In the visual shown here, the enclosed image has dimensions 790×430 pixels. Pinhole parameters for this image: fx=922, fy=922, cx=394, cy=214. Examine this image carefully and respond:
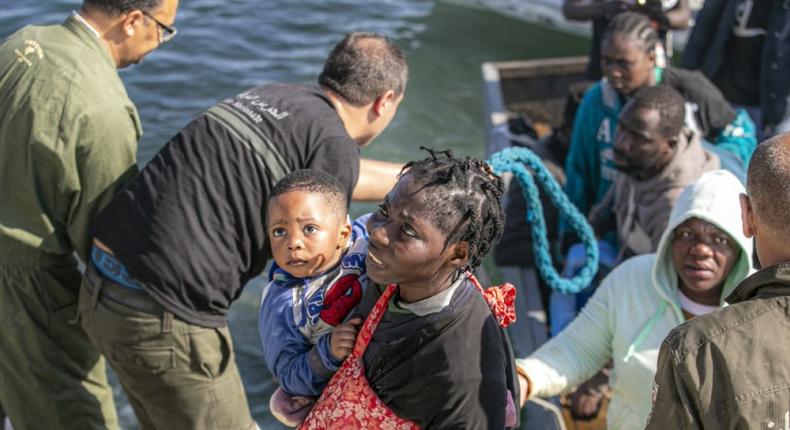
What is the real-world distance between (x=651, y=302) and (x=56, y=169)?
2.27 metres

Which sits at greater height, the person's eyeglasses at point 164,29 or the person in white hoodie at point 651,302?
the person's eyeglasses at point 164,29

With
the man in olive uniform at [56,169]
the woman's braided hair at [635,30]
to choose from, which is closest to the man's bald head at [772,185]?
the man in olive uniform at [56,169]

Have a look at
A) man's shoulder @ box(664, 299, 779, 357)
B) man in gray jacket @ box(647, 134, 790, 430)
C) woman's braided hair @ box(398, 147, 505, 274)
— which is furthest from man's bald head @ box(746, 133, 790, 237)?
woman's braided hair @ box(398, 147, 505, 274)

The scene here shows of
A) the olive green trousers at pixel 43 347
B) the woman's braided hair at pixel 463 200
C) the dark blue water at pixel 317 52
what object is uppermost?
the woman's braided hair at pixel 463 200

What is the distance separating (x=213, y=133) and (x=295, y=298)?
2.56 feet

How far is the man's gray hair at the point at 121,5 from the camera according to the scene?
3.52 meters

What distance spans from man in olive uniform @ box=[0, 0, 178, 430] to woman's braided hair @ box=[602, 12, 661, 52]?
2.64 m

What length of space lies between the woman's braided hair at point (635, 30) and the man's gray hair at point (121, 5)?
2.72 meters

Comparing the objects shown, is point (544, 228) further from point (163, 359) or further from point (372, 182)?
point (163, 359)

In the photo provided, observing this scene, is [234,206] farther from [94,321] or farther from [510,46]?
[510,46]

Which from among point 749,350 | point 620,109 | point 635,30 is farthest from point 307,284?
point 635,30

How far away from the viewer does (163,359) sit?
11.3 ft

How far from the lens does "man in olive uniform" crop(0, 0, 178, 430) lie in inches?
135

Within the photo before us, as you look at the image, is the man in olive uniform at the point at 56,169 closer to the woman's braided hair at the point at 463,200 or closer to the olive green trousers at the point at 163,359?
the olive green trousers at the point at 163,359
